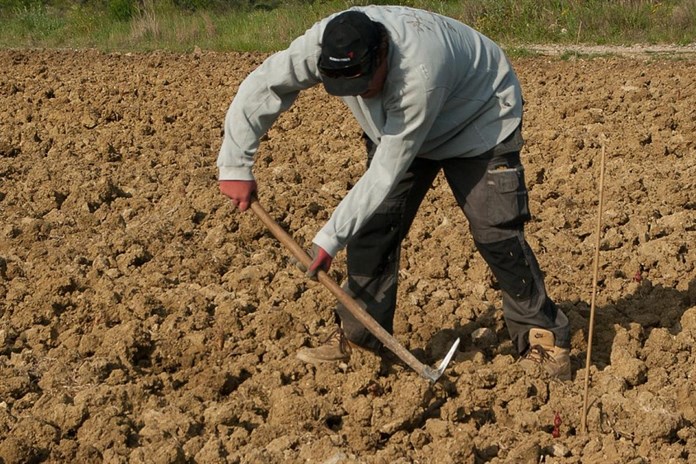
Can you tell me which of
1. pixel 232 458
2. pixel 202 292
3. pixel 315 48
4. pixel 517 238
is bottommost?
pixel 202 292

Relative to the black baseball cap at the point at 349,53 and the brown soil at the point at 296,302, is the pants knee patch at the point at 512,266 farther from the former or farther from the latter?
the black baseball cap at the point at 349,53

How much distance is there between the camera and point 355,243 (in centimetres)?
449

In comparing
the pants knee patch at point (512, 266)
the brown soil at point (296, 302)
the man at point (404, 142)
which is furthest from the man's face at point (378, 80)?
the brown soil at point (296, 302)

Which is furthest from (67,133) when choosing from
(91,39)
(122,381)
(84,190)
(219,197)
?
(91,39)

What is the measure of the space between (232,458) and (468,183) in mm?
1404

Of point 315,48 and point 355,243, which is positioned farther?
point 355,243

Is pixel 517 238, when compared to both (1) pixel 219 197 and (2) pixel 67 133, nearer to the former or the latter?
(1) pixel 219 197

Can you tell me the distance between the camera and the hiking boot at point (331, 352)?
4.66 metres

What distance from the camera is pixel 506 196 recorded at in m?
4.22

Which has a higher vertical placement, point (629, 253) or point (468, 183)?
point (468, 183)

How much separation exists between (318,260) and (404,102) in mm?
653

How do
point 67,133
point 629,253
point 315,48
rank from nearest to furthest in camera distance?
point 315,48, point 629,253, point 67,133

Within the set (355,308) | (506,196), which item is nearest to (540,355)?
(506,196)

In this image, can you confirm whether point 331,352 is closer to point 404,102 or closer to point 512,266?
point 512,266
